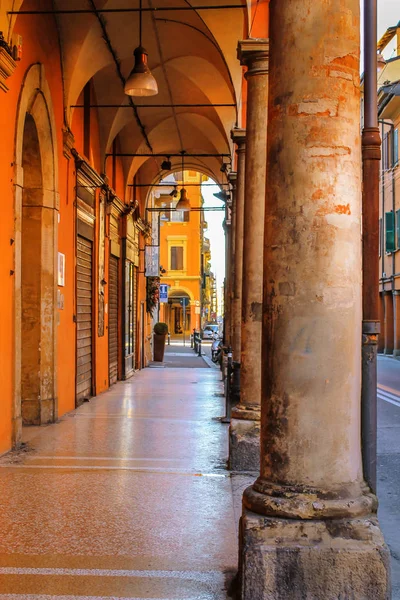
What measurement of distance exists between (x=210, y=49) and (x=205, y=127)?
232 inches

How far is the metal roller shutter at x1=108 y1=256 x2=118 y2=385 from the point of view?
1675cm

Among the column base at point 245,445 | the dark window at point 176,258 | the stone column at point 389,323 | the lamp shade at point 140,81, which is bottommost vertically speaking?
the column base at point 245,445

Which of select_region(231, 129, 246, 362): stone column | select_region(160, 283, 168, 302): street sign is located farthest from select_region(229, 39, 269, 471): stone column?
select_region(160, 283, 168, 302): street sign

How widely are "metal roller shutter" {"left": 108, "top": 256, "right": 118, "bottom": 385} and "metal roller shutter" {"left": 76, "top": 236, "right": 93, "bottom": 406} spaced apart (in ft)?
8.65

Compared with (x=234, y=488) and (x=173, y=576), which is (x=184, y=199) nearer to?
(x=234, y=488)

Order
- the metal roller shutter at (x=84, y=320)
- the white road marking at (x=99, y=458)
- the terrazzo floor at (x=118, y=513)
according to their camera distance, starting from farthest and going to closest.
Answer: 1. the metal roller shutter at (x=84, y=320)
2. the white road marking at (x=99, y=458)
3. the terrazzo floor at (x=118, y=513)

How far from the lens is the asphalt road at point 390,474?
Result: 5.13 meters

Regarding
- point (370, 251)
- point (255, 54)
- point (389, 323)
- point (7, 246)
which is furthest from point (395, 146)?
point (370, 251)

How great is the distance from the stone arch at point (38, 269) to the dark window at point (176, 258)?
4594 cm

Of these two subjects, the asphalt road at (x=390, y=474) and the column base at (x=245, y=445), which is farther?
the column base at (x=245, y=445)

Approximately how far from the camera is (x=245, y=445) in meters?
6.89

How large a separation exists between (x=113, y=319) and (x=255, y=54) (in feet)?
36.5

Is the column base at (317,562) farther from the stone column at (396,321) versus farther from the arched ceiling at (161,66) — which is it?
the stone column at (396,321)

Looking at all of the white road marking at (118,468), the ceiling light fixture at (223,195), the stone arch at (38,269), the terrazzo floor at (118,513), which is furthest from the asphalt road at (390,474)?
the ceiling light fixture at (223,195)
